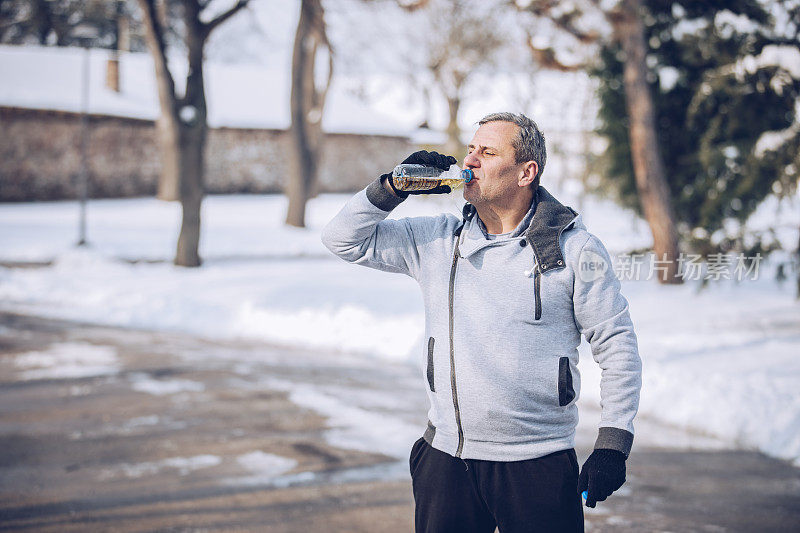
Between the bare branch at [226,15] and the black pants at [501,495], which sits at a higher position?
the bare branch at [226,15]

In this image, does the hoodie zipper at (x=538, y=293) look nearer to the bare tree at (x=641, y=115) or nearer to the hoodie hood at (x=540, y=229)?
the hoodie hood at (x=540, y=229)

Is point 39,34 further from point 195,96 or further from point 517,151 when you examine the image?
point 517,151

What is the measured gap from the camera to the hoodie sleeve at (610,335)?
2.95 m

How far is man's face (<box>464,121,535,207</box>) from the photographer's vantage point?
3074 millimetres

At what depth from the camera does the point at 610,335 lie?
117 inches

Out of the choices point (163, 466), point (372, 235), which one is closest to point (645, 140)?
point (163, 466)

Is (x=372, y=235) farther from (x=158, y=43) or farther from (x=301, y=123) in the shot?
(x=301, y=123)

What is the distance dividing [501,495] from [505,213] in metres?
0.98

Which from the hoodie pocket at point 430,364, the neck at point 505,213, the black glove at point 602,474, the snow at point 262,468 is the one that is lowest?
the snow at point 262,468

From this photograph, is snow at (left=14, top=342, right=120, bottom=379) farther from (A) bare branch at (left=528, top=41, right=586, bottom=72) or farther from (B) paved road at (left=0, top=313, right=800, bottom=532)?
(A) bare branch at (left=528, top=41, right=586, bottom=72)

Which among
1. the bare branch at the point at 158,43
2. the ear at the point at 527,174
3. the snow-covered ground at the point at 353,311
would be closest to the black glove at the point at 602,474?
the ear at the point at 527,174

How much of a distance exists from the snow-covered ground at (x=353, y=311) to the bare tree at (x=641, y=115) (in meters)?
0.93

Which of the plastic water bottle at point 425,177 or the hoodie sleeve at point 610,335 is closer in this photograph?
the hoodie sleeve at point 610,335

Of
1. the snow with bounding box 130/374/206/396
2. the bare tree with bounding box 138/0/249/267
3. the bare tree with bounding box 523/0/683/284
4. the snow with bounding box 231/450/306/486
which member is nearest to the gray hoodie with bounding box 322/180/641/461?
the snow with bounding box 231/450/306/486
